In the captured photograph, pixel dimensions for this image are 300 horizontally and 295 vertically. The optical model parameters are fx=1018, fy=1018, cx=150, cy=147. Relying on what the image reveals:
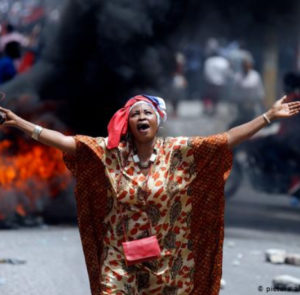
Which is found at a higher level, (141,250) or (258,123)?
(258,123)

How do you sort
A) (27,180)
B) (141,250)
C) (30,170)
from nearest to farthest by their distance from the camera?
(141,250), (27,180), (30,170)

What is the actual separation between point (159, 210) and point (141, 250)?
0.79 ft

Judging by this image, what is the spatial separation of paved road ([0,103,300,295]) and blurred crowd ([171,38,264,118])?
16.0 feet

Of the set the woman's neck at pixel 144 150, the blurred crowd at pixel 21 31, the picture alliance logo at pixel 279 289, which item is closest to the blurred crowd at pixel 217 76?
the blurred crowd at pixel 21 31

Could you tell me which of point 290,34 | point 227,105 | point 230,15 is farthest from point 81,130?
point 227,105

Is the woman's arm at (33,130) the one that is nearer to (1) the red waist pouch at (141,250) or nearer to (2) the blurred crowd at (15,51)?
(1) the red waist pouch at (141,250)

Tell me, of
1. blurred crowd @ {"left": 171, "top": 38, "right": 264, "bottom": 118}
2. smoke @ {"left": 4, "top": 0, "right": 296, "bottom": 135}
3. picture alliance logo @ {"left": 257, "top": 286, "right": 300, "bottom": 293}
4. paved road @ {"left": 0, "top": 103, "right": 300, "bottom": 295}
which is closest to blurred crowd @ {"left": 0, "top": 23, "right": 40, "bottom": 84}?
smoke @ {"left": 4, "top": 0, "right": 296, "bottom": 135}

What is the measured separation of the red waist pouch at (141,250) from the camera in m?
5.03

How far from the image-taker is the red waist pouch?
5.03 m

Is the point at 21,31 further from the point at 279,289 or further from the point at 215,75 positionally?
the point at 279,289

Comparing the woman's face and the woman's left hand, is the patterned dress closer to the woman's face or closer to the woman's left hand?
the woman's face

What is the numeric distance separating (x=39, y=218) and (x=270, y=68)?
39.7ft

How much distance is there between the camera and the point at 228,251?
926 cm

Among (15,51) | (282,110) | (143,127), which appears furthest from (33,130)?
(15,51)
